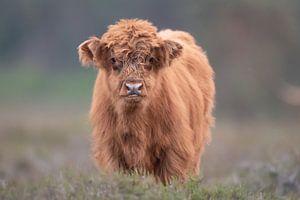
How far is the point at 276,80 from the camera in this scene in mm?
30219

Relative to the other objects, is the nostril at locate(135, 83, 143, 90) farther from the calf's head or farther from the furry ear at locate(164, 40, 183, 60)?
the furry ear at locate(164, 40, 183, 60)

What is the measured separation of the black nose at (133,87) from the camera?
1016cm

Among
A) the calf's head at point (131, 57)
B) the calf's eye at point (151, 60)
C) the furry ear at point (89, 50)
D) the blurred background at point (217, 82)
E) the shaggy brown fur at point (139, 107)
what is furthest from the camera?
the blurred background at point (217, 82)

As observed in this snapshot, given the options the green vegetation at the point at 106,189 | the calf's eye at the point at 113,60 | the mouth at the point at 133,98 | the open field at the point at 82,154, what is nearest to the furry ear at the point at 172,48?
the calf's eye at the point at 113,60

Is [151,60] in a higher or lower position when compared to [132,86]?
higher

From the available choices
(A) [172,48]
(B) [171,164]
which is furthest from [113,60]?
(B) [171,164]

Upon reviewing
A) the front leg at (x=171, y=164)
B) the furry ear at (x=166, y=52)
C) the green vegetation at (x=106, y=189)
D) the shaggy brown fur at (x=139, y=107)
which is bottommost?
the green vegetation at (x=106, y=189)

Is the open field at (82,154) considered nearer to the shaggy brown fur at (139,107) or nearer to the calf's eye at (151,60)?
the shaggy brown fur at (139,107)

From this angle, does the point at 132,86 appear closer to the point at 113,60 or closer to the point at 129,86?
the point at 129,86

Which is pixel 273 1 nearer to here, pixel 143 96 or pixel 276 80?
pixel 276 80

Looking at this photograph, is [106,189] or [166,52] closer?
[106,189]

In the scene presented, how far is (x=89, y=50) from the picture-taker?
35.4 feet

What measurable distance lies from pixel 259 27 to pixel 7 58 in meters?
17.5

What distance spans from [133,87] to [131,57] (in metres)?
0.37
